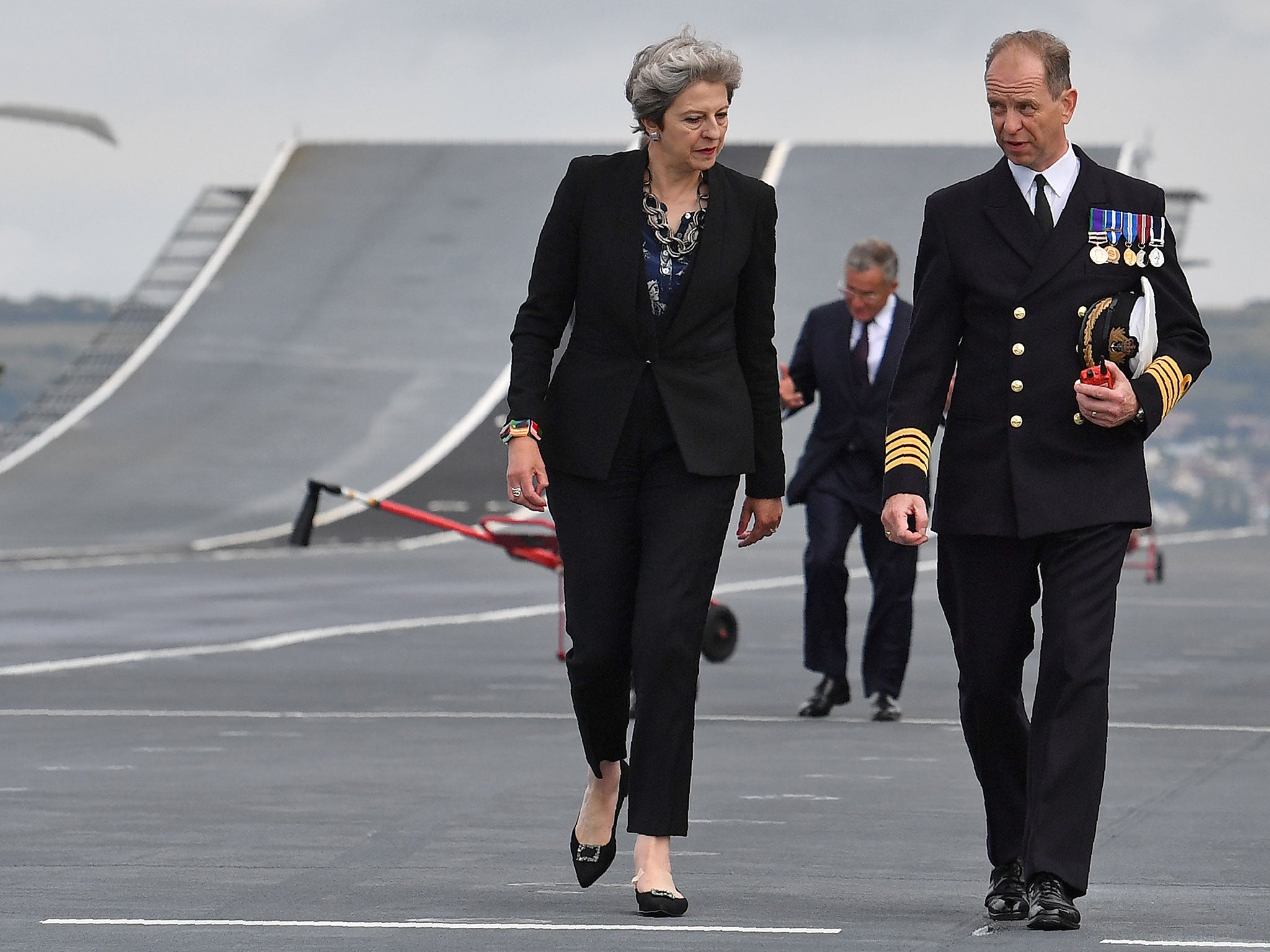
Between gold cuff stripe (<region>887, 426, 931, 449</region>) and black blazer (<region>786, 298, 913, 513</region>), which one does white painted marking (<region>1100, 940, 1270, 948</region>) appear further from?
black blazer (<region>786, 298, 913, 513</region>)

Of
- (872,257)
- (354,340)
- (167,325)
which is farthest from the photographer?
(167,325)

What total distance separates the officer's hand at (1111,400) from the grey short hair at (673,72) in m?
1.04

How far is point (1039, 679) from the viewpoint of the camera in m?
6.05

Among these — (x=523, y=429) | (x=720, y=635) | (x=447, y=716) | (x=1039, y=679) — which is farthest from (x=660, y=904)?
(x=720, y=635)

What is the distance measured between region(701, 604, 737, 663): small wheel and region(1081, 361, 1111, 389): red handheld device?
7.18 metres

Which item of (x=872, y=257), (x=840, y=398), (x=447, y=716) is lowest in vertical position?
(x=447, y=716)

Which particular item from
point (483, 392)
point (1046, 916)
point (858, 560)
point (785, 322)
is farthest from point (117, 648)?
point (785, 322)

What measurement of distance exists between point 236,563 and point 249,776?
13.9m

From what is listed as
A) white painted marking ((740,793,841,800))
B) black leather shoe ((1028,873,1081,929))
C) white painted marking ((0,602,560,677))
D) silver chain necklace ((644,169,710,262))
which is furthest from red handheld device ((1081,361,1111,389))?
white painted marking ((0,602,560,677))

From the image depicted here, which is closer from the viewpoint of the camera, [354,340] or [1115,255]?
[1115,255]

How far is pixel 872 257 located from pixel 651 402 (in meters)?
4.80

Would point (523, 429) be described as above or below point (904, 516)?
above

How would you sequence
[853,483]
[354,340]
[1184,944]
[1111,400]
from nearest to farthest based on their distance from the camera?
[1184,944]
[1111,400]
[853,483]
[354,340]

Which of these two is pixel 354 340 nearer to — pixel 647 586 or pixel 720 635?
pixel 720 635
